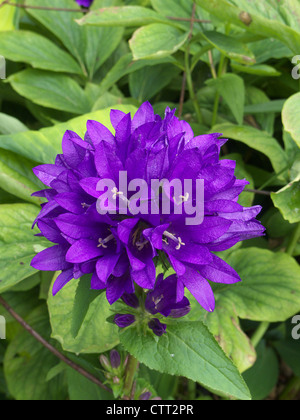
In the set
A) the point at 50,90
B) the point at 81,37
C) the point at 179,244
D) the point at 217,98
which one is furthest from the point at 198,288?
the point at 81,37

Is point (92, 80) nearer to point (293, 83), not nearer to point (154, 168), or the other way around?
point (293, 83)

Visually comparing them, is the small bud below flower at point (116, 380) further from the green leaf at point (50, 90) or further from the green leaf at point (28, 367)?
the green leaf at point (50, 90)

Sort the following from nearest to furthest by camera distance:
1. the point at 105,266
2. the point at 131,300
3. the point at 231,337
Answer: the point at 105,266 < the point at 131,300 < the point at 231,337

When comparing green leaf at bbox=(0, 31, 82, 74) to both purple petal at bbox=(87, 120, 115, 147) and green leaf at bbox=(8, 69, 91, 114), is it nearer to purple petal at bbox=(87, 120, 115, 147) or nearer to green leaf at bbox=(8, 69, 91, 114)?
green leaf at bbox=(8, 69, 91, 114)

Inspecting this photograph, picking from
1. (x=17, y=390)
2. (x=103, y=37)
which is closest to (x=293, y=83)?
(x=103, y=37)

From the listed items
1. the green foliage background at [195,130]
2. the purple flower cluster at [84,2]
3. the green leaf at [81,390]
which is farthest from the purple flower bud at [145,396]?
the purple flower cluster at [84,2]

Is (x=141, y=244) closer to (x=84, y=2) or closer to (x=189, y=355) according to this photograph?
(x=189, y=355)

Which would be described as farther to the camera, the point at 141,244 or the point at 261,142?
the point at 261,142
